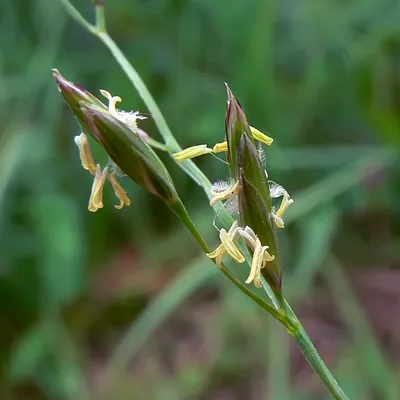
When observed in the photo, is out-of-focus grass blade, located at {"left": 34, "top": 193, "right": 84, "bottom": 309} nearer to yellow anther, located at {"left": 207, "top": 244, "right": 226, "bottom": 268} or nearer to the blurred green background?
the blurred green background

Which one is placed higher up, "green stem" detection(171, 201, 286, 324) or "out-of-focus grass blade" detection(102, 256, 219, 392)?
"green stem" detection(171, 201, 286, 324)

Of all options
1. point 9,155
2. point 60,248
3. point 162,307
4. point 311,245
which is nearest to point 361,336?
point 311,245

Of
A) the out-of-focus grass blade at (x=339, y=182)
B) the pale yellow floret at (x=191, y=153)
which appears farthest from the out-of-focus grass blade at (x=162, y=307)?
the pale yellow floret at (x=191, y=153)

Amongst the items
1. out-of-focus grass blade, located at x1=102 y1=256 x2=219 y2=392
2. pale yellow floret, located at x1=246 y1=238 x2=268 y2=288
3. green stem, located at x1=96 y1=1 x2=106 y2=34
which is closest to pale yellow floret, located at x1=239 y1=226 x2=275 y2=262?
pale yellow floret, located at x1=246 y1=238 x2=268 y2=288

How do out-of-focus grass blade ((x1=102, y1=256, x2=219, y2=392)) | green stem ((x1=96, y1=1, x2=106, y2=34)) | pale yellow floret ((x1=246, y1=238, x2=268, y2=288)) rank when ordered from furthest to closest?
out-of-focus grass blade ((x1=102, y1=256, x2=219, y2=392)) → green stem ((x1=96, y1=1, x2=106, y2=34)) → pale yellow floret ((x1=246, y1=238, x2=268, y2=288))

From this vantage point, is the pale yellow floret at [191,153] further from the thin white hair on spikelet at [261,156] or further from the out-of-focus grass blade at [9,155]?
the out-of-focus grass blade at [9,155]

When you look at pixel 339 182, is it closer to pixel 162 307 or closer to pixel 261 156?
pixel 162 307

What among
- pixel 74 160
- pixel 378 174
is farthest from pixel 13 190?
pixel 378 174
